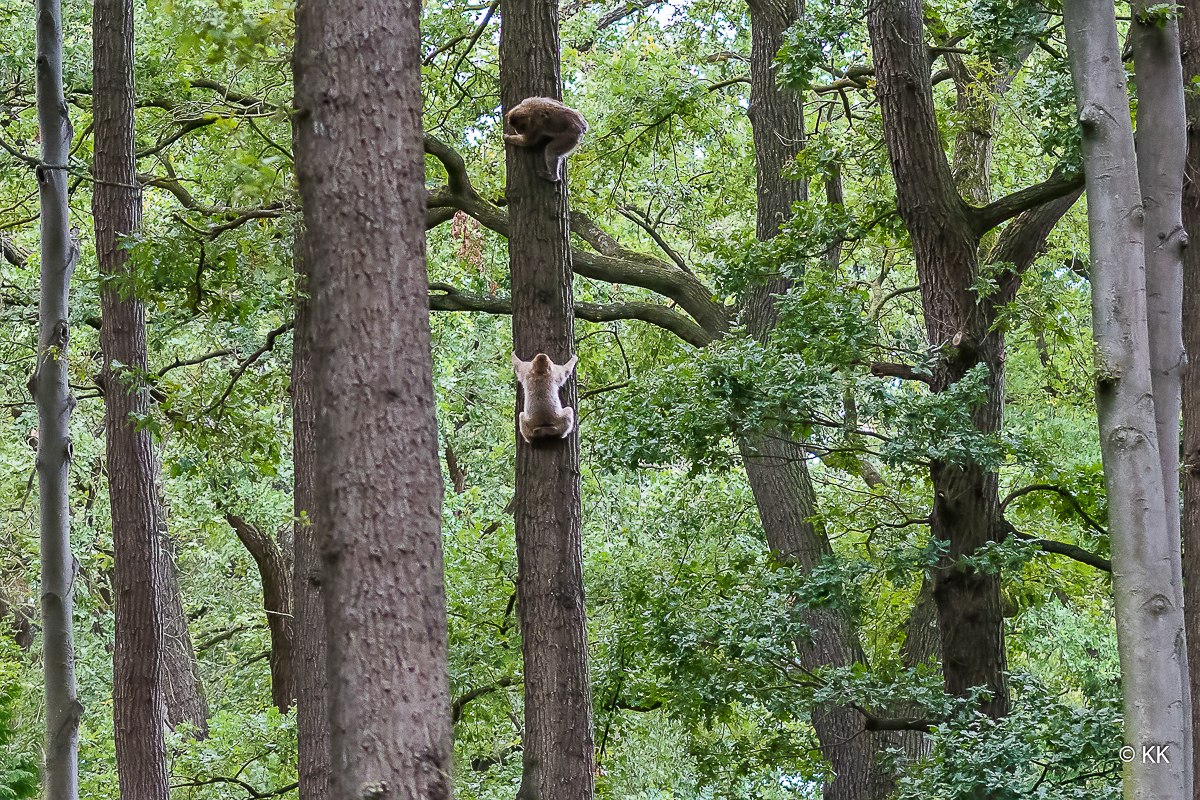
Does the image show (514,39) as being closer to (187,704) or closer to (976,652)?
(976,652)

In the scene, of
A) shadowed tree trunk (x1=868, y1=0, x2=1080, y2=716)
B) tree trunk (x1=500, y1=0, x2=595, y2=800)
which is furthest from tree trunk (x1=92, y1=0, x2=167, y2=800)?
shadowed tree trunk (x1=868, y1=0, x2=1080, y2=716)

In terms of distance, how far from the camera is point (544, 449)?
646cm

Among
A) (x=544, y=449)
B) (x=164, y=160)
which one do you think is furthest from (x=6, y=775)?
(x=164, y=160)

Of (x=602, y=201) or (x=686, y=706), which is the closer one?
(x=686, y=706)

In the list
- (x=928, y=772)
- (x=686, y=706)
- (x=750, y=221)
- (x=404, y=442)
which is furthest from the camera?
(x=750, y=221)

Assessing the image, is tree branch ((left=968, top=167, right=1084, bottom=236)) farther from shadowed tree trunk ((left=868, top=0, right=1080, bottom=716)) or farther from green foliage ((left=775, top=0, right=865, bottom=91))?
green foliage ((left=775, top=0, right=865, bottom=91))

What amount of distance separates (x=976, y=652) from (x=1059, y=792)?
2.12 metres

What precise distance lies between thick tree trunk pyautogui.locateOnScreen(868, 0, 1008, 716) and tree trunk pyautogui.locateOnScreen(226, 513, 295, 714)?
10.2 m

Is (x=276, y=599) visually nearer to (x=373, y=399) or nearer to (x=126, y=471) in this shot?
(x=126, y=471)

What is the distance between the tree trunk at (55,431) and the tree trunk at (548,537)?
2.53 metres

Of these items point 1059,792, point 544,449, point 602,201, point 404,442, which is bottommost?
point 1059,792

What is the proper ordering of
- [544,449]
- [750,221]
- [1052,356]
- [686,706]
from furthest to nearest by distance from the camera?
1. [750,221]
2. [1052,356]
3. [686,706]
4. [544,449]

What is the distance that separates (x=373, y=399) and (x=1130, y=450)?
3348mm

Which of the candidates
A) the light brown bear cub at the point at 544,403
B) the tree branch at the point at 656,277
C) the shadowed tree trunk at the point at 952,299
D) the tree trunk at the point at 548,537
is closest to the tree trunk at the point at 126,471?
the tree trunk at the point at 548,537
